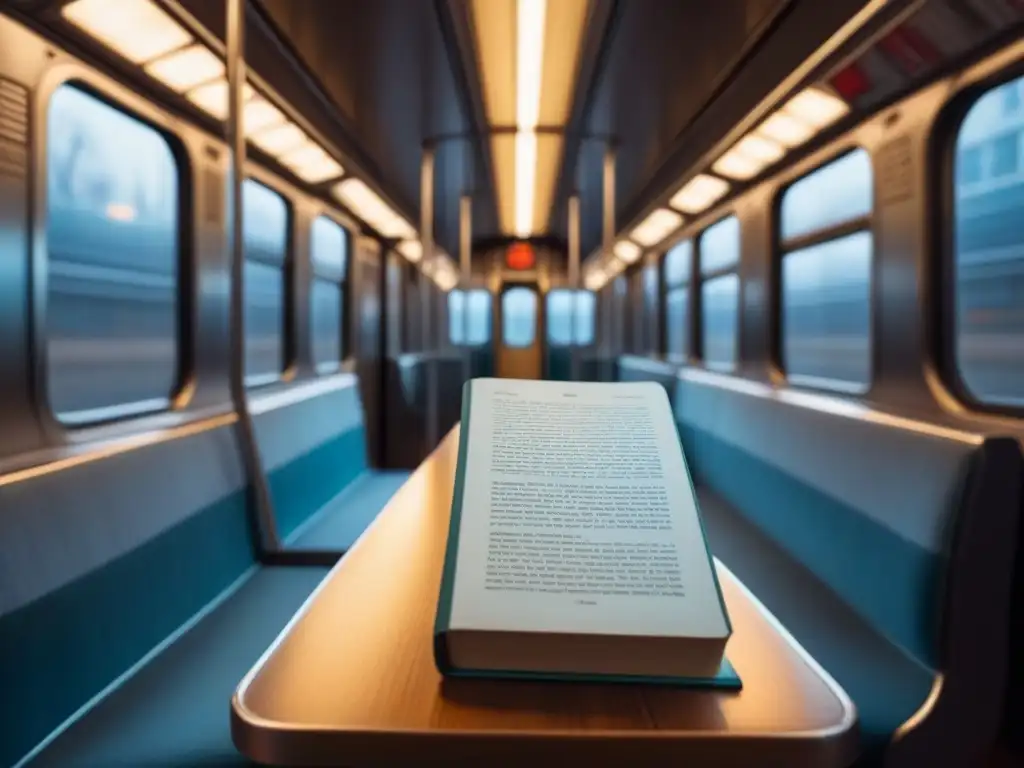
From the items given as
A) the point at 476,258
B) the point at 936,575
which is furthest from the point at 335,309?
the point at 476,258

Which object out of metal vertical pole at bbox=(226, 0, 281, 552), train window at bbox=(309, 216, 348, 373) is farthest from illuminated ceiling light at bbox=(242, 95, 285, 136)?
train window at bbox=(309, 216, 348, 373)

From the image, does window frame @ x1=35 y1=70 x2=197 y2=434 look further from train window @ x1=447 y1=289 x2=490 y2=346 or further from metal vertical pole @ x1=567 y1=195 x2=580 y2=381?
train window @ x1=447 y1=289 x2=490 y2=346

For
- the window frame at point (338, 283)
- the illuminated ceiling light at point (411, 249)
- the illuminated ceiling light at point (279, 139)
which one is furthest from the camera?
the illuminated ceiling light at point (411, 249)

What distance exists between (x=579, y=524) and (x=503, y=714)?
19 centimetres

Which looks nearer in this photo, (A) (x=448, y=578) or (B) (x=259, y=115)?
(A) (x=448, y=578)

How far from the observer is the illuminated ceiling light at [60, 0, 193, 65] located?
1.99m

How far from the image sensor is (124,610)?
1867mm

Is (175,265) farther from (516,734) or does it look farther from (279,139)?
(516,734)

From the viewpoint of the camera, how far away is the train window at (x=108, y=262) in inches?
82.1

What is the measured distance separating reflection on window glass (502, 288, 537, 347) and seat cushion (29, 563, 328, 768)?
31.2ft

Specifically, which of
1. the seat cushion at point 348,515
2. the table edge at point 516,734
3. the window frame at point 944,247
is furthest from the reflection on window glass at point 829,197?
the table edge at point 516,734

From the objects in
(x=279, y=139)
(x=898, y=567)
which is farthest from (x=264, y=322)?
(x=898, y=567)

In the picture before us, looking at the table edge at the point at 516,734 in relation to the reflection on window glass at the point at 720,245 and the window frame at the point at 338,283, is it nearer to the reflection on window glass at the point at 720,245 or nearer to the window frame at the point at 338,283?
the window frame at the point at 338,283

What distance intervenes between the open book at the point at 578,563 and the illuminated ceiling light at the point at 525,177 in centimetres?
422
